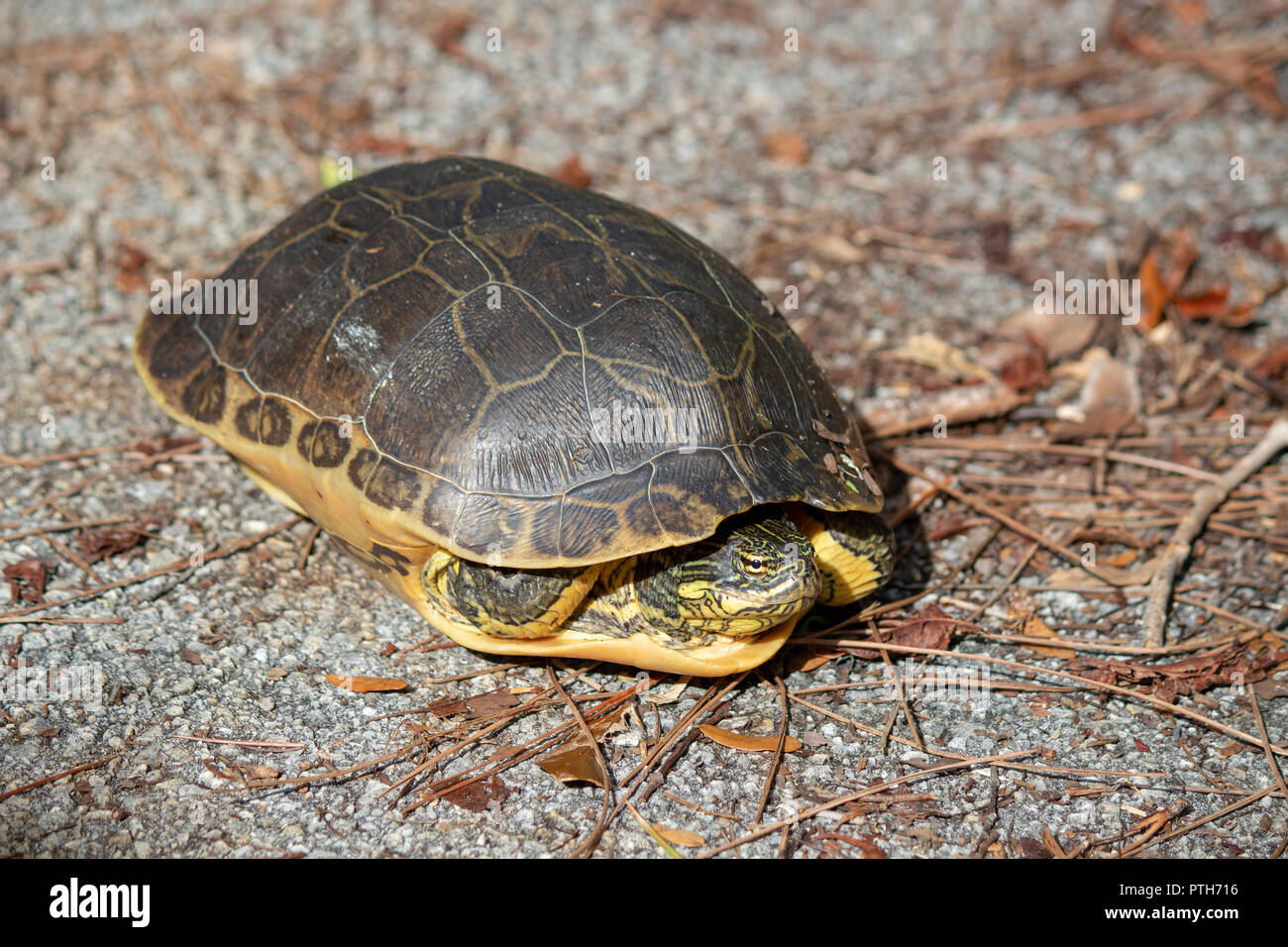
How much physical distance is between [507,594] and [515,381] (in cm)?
73

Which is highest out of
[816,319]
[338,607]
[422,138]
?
[422,138]

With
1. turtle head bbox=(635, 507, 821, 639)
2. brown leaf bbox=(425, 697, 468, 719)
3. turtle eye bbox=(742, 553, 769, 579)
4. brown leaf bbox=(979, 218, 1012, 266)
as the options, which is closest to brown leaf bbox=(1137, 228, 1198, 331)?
brown leaf bbox=(979, 218, 1012, 266)

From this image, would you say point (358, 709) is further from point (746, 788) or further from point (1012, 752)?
point (1012, 752)

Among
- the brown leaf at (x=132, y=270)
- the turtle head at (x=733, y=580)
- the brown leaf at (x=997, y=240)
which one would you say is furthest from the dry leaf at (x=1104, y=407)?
the brown leaf at (x=132, y=270)

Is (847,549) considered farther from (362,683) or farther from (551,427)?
(362,683)

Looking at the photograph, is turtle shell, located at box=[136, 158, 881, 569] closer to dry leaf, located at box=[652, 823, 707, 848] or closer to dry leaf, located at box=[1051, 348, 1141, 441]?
dry leaf, located at box=[652, 823, 707, 848]

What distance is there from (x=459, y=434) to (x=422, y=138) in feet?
14.1

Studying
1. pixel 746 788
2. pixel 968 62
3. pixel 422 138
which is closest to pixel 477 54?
pixel 422 138

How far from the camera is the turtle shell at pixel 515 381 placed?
136 inches

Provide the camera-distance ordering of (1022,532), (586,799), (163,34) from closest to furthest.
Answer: (586,799)
(1022,532)
(163,34)

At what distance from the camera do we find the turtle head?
11.3 feet

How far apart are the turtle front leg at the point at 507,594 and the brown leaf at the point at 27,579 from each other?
1517mm

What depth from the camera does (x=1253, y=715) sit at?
3.88 metres

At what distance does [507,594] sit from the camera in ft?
11.8
